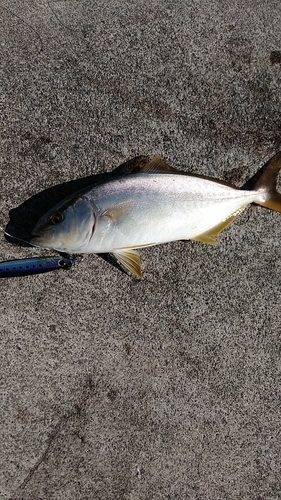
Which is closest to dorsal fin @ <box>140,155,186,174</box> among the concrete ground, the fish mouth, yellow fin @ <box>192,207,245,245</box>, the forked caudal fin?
the concrete ground

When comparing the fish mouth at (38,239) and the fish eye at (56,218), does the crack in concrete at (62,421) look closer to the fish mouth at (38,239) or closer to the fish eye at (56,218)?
the fish mouth at (38,239)

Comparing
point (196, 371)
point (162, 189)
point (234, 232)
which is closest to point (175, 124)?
point (162, 189)

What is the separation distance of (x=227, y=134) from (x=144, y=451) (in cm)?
216

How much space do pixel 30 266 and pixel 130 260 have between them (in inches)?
24.3

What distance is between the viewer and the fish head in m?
2.23

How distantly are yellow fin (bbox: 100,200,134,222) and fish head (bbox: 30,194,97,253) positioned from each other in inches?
3.2

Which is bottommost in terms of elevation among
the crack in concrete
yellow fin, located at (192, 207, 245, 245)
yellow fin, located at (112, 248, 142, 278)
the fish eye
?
the crack in concrete

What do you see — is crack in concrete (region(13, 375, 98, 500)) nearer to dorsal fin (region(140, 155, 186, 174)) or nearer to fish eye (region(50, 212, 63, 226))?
fish eye (region(50, 212, 63, 226))

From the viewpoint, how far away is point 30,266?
239 cm

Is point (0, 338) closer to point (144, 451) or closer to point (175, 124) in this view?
point (144, 451)

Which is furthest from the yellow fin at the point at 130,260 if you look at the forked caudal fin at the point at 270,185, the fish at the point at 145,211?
the forked caudal fin at the point at 270,185

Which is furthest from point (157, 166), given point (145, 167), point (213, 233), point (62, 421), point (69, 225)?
point (62, 421)

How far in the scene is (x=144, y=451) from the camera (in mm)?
2510

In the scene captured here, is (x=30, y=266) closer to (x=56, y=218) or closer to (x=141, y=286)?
(x=56, y=218)
